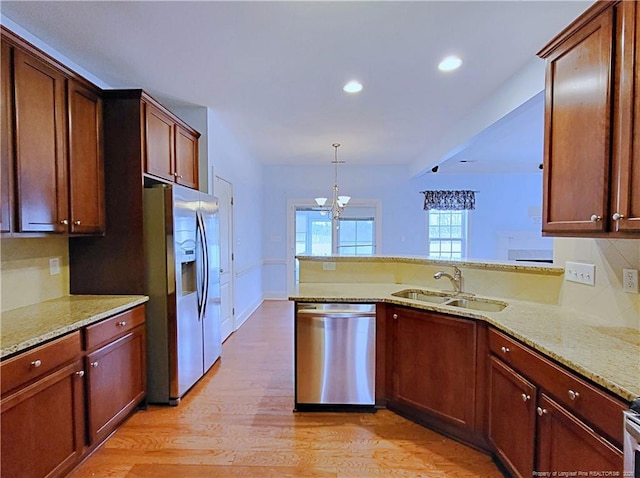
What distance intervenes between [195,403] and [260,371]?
731 mm

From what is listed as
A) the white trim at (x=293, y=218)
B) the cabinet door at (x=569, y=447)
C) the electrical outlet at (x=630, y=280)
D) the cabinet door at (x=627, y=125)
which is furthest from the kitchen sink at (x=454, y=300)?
the white trim at (x=293, y=218)

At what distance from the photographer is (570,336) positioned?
64.1 inches

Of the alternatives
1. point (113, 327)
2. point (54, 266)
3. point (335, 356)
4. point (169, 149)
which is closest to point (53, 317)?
point (113, 327)

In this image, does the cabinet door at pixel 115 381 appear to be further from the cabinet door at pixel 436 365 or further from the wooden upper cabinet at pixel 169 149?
the cabinet door at pixel 436 365

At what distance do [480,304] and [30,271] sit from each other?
3.05 m

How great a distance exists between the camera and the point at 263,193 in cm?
675

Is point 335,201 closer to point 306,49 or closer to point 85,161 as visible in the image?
point 306,49

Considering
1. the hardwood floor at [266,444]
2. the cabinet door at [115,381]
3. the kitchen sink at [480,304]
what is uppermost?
the kitchen sink at [480,304]

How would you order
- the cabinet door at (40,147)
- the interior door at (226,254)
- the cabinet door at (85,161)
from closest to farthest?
the cabinet door at (40,147) → the cabinet door at (85,161) → the interior door at (226,254)

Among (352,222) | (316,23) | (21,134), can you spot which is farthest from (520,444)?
(352,222)

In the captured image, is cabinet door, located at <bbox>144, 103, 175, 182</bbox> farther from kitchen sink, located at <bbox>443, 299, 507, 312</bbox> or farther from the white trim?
the white trim

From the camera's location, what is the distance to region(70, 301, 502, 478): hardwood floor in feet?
6.53

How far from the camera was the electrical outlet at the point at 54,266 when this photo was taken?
Answer: 2.48 meters

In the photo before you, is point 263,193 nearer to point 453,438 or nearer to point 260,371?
point 260,371
